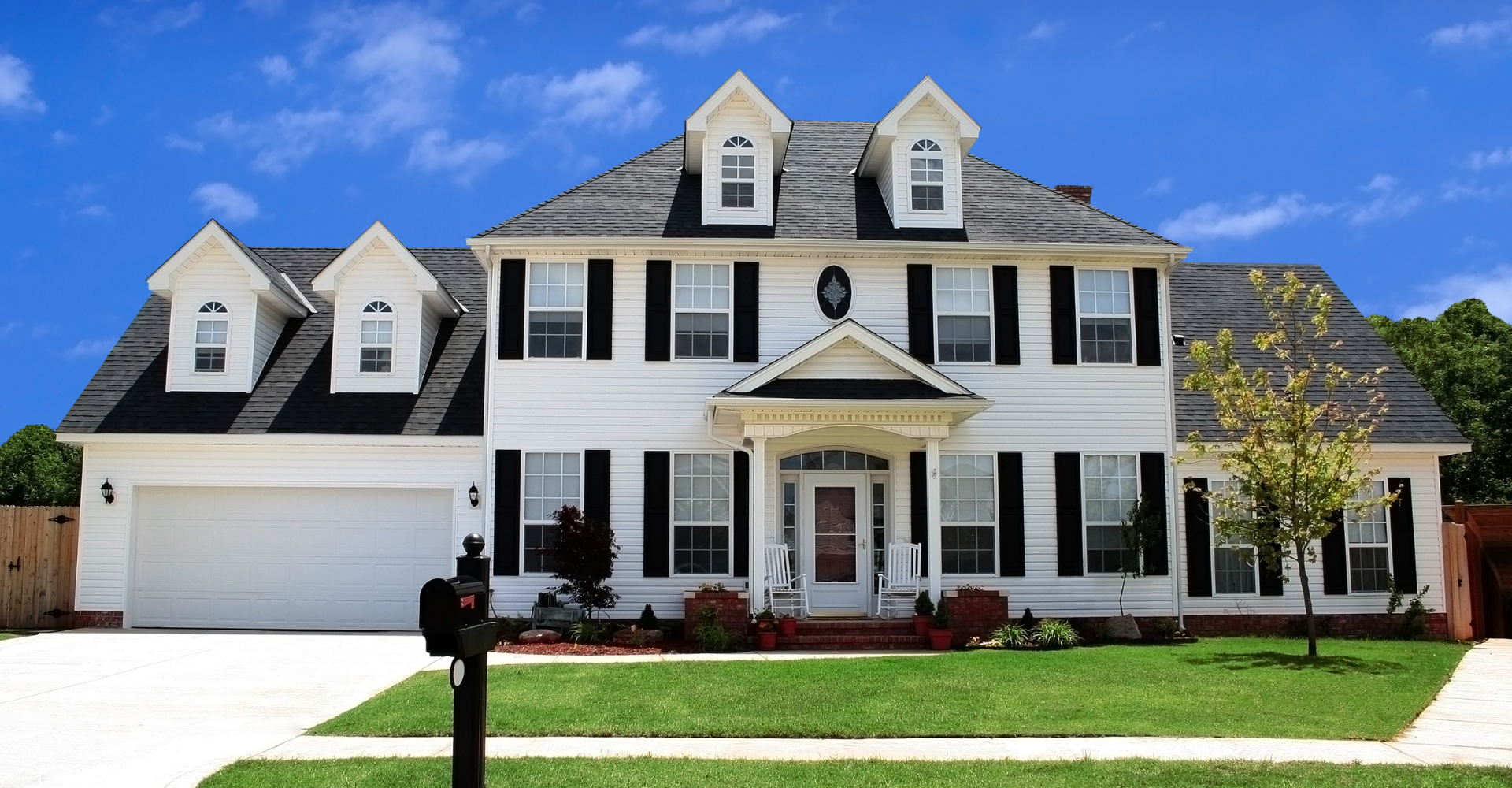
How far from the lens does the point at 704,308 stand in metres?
17.9

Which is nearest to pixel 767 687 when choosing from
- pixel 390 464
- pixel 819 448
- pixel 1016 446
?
pixel 819 448

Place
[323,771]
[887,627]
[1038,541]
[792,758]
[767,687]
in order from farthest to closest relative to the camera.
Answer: [1038,541] → [887,627] → [767,687] → [792,758] → [323,771]

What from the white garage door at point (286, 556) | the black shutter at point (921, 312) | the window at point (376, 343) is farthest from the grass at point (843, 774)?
the window at point (376, 343)

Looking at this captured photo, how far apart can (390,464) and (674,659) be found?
632 centimetres

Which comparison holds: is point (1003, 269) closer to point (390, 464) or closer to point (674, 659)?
point (674, 659)

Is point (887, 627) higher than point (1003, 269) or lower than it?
lower

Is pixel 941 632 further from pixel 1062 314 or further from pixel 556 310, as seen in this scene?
pixel 556 310

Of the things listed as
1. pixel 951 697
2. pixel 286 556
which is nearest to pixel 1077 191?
pixel 951 697

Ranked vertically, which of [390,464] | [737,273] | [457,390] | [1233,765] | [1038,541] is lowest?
[1233,765]

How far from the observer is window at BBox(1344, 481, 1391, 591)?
721 inches

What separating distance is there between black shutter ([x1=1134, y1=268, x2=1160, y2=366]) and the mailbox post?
14421 mm

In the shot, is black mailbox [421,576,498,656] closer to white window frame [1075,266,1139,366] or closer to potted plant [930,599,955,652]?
potted plant [930,599,955,652]

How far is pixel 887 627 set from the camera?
53.5ft

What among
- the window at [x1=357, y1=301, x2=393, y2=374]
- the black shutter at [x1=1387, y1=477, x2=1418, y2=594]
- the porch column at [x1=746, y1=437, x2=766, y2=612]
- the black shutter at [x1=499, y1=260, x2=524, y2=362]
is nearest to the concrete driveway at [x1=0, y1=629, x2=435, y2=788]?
the window at [x1=357, y1=301, x2=393, y2=374]
